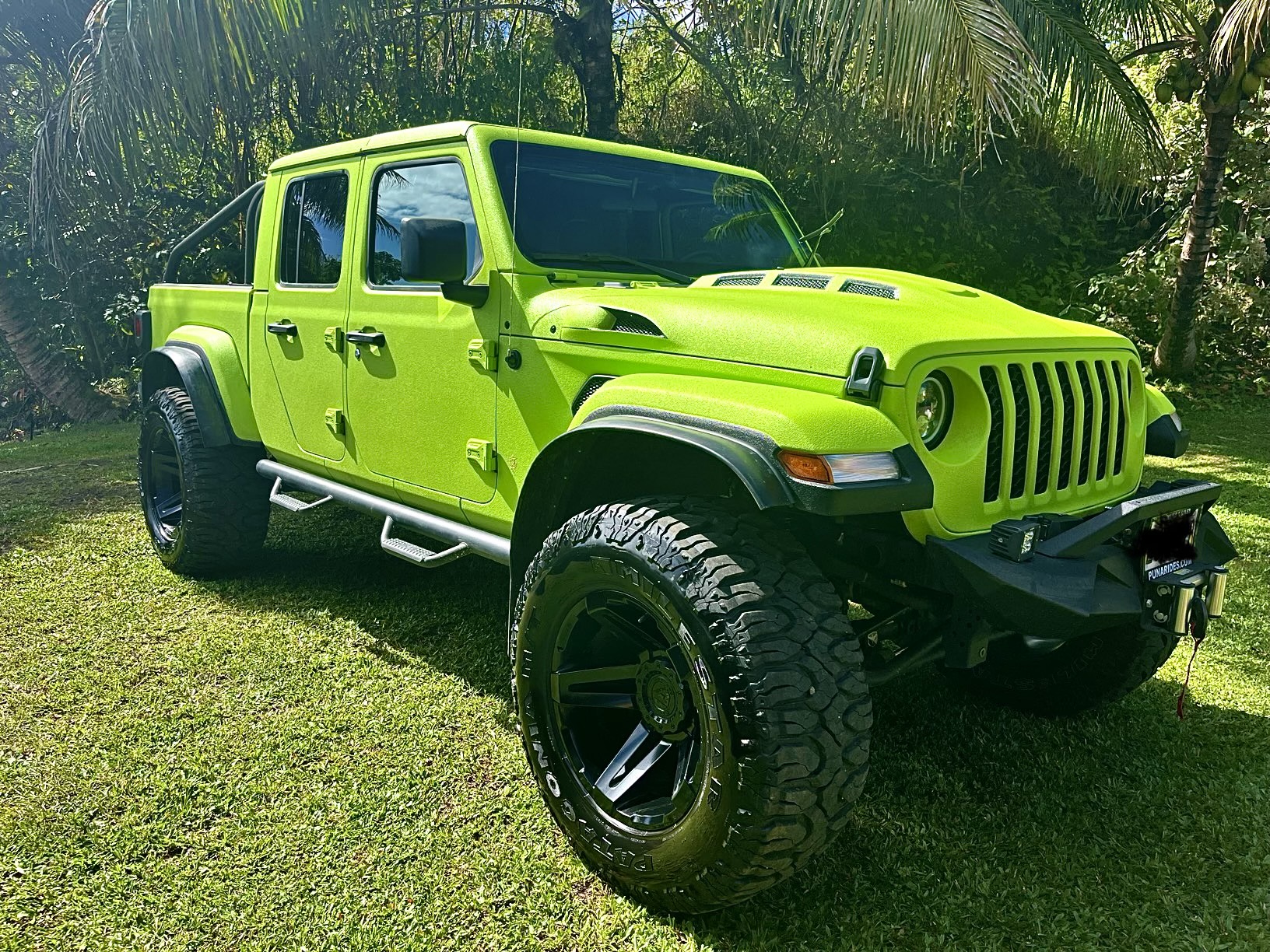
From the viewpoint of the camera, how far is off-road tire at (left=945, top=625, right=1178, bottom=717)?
303 centimetres

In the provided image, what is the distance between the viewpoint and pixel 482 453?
305 centimetres

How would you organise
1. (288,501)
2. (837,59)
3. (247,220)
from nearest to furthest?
(288,501) < (247,220) < (837,59)

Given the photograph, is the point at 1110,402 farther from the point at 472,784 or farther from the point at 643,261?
the point at 472,784

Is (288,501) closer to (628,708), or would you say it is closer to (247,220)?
(247,220)

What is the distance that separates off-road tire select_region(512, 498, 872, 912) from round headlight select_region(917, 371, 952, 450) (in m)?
0.44

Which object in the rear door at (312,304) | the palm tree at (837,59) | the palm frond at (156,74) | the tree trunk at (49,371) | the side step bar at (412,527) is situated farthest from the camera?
the tree trunk at (49,371)

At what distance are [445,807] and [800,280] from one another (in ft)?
5.99

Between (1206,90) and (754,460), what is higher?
(1206,90)

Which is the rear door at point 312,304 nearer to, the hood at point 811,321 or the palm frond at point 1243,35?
the hood at point 811,321

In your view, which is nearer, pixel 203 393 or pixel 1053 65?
pixel 203 393

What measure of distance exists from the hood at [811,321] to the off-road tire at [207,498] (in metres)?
2.21

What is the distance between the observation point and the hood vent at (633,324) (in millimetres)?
2619

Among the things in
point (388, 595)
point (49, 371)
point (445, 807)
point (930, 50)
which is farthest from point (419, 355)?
point (49, 371)

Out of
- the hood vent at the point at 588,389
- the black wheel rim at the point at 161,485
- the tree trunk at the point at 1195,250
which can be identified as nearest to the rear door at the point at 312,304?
the black wheel rim at the point at 161,485
